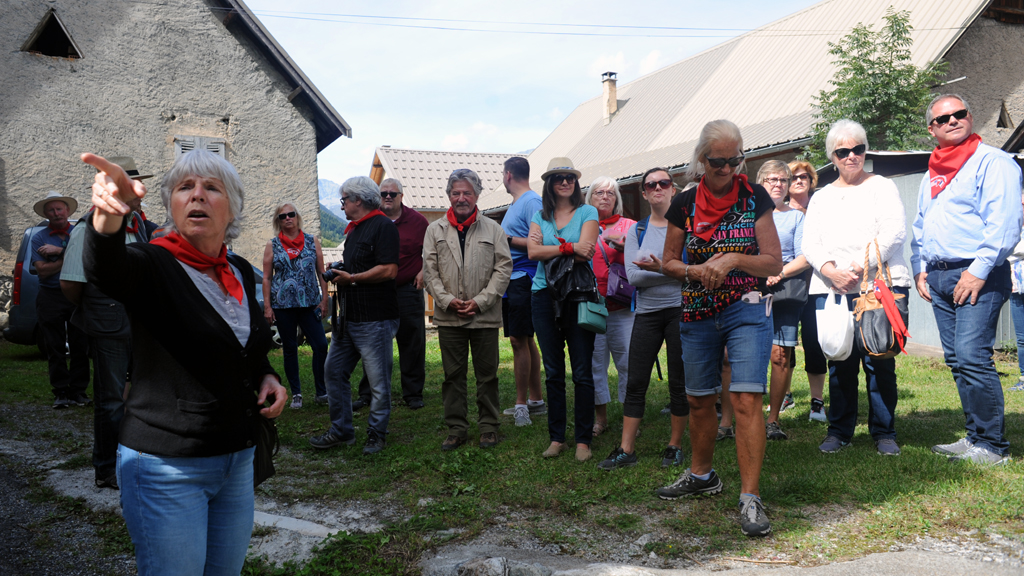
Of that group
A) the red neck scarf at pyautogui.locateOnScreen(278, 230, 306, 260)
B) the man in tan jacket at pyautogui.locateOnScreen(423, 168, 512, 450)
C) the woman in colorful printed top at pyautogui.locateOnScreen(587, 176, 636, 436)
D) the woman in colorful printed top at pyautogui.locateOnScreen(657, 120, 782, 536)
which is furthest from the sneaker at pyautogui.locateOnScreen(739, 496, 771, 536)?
the red neck scarf at pyautogui.locateOnScreen(278, 230, 306, 260)

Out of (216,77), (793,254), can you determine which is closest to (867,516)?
(793,254)

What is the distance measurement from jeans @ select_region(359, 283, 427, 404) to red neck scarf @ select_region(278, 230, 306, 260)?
1038mm

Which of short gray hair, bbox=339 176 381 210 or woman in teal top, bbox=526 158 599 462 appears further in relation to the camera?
short gray hair, bbox=339 176 381 210

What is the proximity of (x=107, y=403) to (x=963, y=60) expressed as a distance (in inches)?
697

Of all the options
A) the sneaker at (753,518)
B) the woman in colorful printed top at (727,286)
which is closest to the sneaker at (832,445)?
the woman in colorful printed top at (727,286)

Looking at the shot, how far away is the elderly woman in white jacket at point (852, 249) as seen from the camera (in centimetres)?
420

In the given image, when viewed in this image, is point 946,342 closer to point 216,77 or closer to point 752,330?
point 752,330

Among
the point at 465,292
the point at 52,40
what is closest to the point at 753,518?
the point at 465,292

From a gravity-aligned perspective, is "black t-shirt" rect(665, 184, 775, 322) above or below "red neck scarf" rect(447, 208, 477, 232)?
below

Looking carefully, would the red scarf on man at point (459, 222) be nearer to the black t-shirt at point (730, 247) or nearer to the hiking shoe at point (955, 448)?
the black t-shirt at point (730, 247)

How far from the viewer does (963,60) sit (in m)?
15.1

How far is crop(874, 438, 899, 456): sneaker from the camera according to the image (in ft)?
14.1

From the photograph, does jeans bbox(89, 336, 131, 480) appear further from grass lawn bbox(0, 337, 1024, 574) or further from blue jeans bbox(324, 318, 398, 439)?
blue jeans bbox(324, 318, 398, 439)

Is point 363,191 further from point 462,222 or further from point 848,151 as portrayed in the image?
point 848,151
